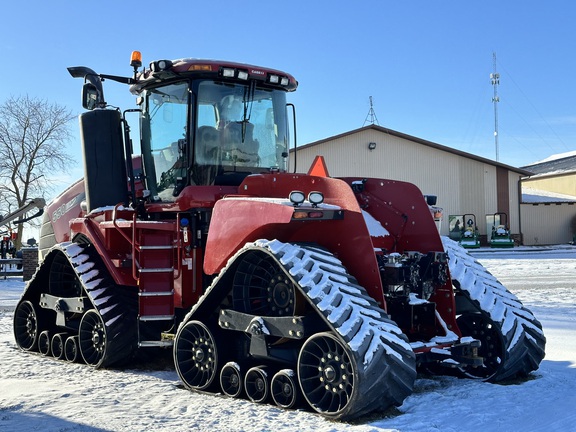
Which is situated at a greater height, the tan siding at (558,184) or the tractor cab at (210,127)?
the tan siding at (558,184)

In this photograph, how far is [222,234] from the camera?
5973mm

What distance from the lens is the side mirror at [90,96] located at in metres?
7.37

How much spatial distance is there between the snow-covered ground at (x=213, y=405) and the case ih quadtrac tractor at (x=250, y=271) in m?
0.19

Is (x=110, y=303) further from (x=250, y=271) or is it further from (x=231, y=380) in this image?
(x=250, y=271)

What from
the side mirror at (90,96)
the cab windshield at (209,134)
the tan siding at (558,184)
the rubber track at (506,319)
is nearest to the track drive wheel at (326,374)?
the rubber track at (506,319)

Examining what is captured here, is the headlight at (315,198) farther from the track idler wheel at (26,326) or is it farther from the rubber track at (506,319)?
the track idler wheel at (26,326)

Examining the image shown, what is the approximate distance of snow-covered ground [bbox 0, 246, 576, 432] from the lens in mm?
4844

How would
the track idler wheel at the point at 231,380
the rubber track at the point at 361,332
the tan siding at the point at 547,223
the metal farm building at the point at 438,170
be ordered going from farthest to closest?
the tan siding at the point at 547,223
the metal farm building at the point at 438,170
the track idler wheel at the point at 231,380
the rubber track at the point at 361,332

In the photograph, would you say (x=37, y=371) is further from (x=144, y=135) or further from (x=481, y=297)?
(x=481, y=297)

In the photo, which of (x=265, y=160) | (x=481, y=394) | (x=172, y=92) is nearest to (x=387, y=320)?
(x=481, y=394)

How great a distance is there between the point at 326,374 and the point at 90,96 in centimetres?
419

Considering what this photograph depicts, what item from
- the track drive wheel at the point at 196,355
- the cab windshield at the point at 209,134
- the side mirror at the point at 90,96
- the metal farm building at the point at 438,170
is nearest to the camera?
the track drive wheel at the point at 196,355

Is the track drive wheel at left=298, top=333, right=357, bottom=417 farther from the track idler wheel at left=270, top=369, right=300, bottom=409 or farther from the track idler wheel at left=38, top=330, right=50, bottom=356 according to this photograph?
the track idler wheel at left=38, top=330, right=50, bottom=356

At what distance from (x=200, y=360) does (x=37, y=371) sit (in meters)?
2.22
